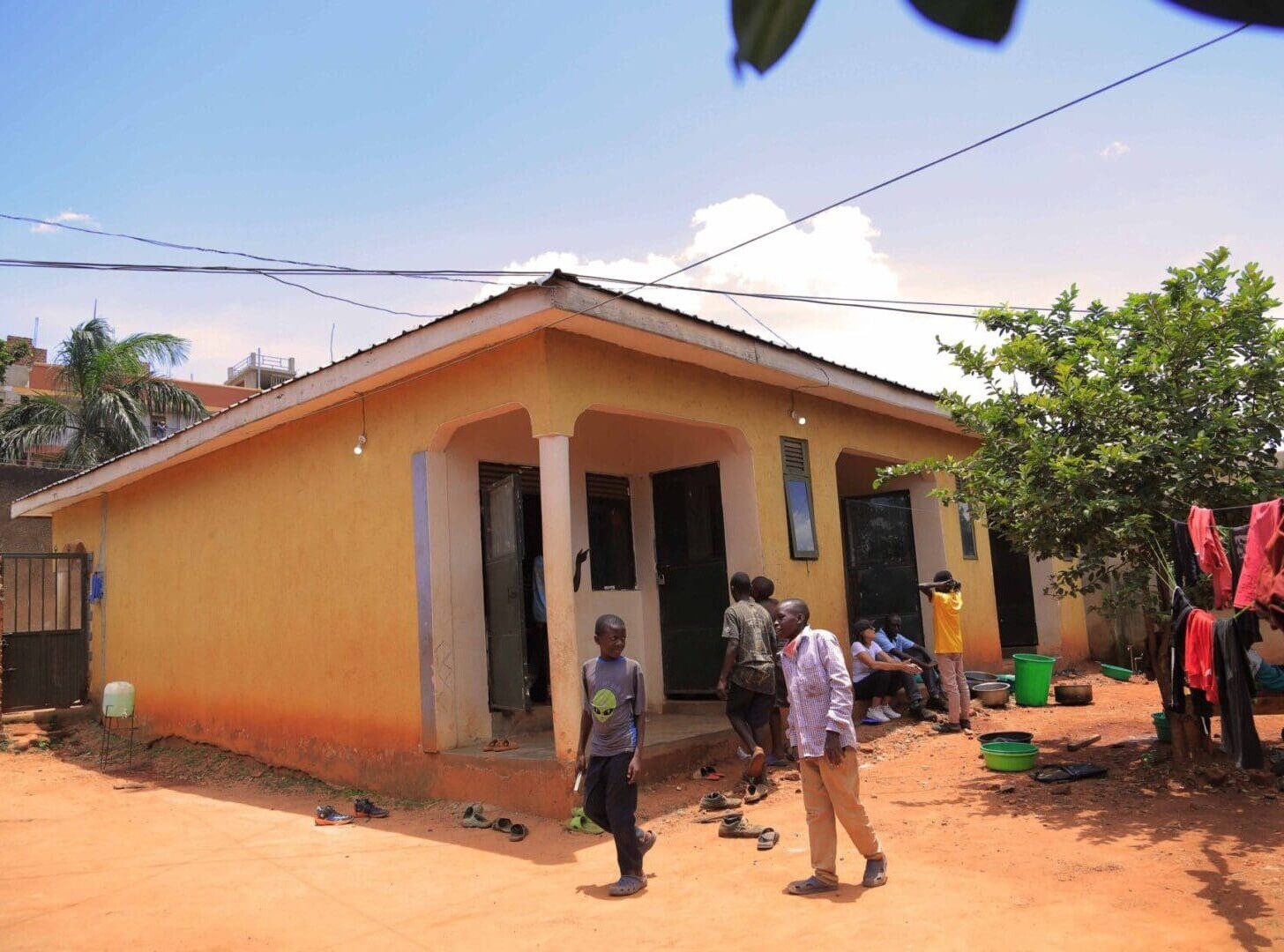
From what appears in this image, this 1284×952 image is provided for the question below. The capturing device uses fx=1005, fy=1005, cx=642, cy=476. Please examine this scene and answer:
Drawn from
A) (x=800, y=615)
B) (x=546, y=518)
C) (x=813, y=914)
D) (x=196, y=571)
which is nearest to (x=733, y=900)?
(x=813, y=914)

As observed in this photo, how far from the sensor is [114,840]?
757cm

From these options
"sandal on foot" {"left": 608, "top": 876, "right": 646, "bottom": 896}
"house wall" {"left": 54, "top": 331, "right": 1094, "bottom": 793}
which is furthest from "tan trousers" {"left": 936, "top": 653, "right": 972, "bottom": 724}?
"sandal on foot" {"left": 608, "top": 876, "right": 646, "bottom": 896}

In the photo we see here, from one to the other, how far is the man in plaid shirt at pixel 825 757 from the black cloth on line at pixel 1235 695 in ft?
7.36

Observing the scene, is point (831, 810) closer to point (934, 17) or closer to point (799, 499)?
point (799, 499)

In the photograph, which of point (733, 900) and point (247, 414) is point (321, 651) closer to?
point (247, 414)

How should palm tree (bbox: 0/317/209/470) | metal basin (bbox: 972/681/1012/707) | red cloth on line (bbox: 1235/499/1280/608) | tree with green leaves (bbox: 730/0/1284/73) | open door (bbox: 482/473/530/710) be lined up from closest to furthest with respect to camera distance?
1. tree with green leaves (bbox: 730/0/1284/73)
2. red cloth on line (bbox: 1235/499/1280/608)
3. open door (bbox: 482/473/530/710)
4. metal basin (bbox: 972/681/1012/707)
5. palm tree (bbox: 0/317/209/470)

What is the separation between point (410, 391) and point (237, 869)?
387cm

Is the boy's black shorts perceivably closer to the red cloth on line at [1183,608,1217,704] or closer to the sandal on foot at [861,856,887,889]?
the sandal on foot at [861,856,887,889]

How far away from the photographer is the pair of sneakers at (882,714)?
9.68m

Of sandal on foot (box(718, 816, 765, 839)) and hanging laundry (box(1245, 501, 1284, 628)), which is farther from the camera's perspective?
sandal on foot (box(718, 816, 765, 839))

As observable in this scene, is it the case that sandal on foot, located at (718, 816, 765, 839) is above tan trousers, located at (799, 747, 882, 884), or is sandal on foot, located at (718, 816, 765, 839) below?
below

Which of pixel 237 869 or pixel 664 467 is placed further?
pixel 664 467

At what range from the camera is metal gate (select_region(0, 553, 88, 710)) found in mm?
13023

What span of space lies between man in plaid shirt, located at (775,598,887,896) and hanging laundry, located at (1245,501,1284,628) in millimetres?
2347
